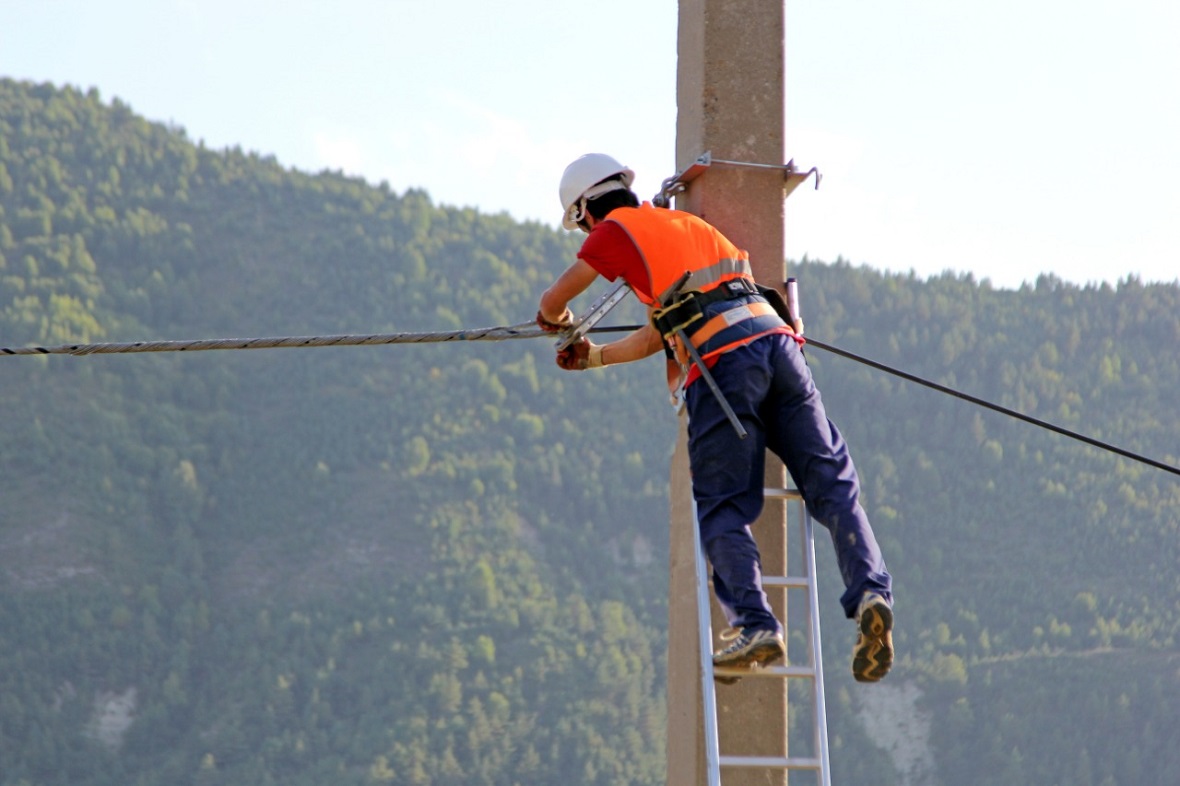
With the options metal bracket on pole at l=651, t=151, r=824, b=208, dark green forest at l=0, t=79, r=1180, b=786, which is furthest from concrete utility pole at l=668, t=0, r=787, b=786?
dark green forest at l=0, t=79, r=1180, b=786

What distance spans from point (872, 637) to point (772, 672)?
30 centimetres

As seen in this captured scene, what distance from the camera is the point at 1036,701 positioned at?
2506 inches

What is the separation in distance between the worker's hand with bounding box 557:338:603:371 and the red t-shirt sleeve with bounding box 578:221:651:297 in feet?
2.74

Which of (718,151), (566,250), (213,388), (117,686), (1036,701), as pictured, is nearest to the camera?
(718,151)

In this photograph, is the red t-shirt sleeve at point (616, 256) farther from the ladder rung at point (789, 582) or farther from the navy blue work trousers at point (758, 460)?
the ladder rung at point (789, 582)

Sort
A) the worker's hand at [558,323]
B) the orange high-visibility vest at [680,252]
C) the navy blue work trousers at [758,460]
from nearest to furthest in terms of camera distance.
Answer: the navy blue work trousers at [758,460] < the orange high-visibility vest at [680,252] < the worker's hand at [558,323]

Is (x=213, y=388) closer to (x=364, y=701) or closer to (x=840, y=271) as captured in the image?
(x=364, y=701)

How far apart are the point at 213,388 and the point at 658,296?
263 feet

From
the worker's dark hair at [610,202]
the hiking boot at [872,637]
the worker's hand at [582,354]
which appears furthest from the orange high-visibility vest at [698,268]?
the hiking boot at [872,637]

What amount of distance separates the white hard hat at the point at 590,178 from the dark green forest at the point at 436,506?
55.6 meters

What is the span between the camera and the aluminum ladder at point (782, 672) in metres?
4.82

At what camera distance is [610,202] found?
5961mm

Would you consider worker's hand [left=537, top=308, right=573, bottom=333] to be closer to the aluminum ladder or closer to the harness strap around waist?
the harness strap around waist

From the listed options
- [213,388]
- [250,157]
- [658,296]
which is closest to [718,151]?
[658,296]
